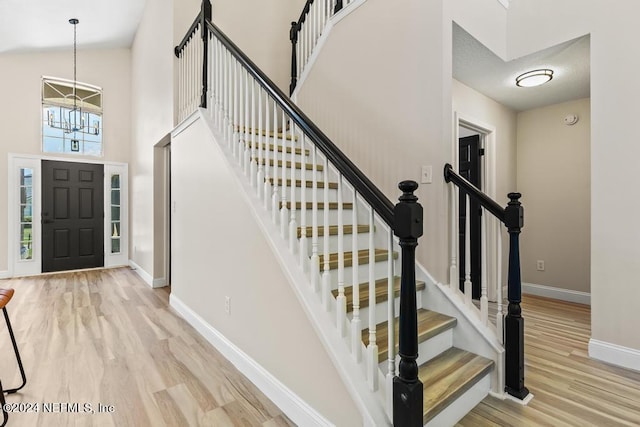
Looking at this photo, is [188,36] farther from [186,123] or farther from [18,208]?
[18,208]

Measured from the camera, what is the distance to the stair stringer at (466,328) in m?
1.89

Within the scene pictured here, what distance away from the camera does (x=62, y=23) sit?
181 inches

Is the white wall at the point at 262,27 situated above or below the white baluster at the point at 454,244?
above

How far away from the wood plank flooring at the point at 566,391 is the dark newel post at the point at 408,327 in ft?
2.13

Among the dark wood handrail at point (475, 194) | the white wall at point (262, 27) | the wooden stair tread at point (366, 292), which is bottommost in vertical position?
the wooden stair tread at point (366, 292)

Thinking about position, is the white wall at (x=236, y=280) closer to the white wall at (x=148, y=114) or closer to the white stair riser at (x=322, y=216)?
the white stair riser at (x=322, y=216)

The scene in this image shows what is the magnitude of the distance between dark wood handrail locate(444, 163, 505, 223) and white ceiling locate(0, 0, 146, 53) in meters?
5.16

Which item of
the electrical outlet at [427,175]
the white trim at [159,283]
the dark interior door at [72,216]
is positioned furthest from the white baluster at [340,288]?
the dark interior door at [72,216]

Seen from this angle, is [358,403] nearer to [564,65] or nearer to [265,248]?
[265,248]

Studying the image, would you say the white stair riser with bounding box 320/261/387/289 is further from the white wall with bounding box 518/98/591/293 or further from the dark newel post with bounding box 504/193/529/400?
the white wall with bounding box 518/98/591/293

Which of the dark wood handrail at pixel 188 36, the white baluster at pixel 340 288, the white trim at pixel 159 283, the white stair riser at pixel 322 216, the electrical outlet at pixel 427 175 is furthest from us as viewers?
A: the white trim at pixel 159 283

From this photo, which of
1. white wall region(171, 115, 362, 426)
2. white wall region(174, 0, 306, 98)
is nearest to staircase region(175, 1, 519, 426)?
white wall region(171, 115, 362, 426)

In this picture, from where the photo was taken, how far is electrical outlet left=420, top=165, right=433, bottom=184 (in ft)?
7.50

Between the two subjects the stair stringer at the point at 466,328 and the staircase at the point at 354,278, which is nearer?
the staircase at the point at 354,278
